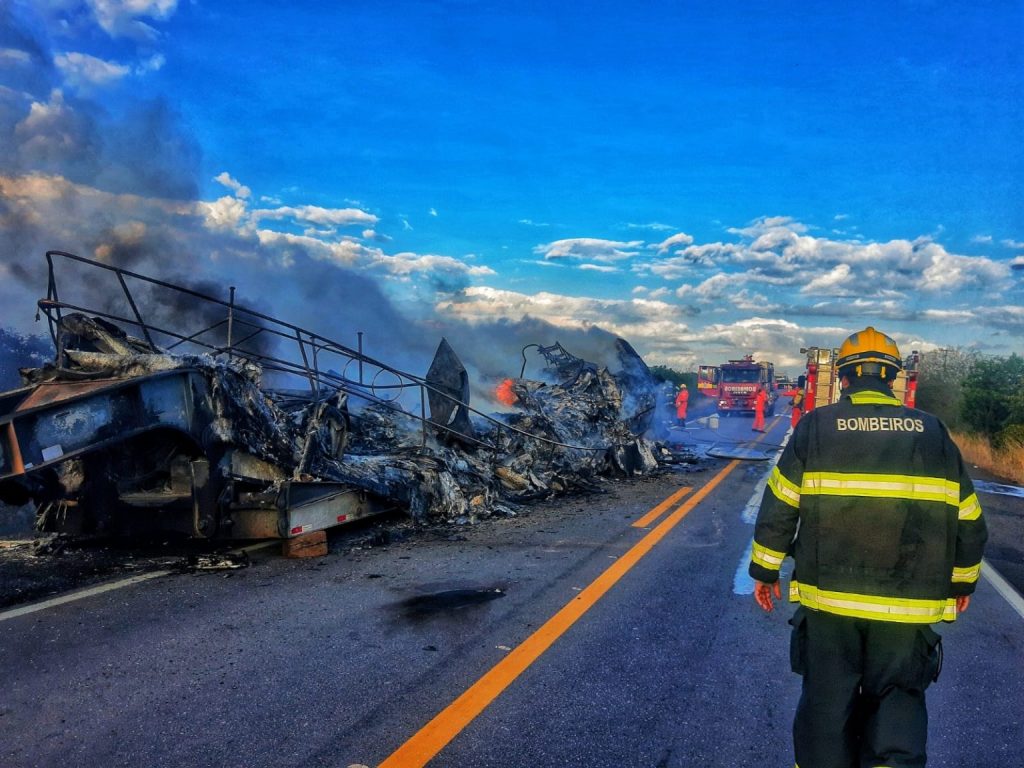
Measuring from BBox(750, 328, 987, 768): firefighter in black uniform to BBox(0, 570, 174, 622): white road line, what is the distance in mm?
4536

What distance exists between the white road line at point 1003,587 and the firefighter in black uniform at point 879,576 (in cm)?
341

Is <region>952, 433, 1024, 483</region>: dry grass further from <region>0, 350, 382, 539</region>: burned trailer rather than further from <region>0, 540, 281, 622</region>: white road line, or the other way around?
<region>0, 540, 281, 622</region>: white road line

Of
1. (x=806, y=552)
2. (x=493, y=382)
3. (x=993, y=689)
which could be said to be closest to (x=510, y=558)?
(x=993, y=689)

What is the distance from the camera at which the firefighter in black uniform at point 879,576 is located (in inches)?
93.6

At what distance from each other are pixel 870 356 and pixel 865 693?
116 centimetres

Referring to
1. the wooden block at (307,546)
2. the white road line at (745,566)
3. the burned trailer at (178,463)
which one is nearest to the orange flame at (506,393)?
the white road line at (745,566)

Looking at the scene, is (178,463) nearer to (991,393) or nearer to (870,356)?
(870,356)

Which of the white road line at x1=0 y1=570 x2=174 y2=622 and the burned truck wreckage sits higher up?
the burned truck wreckage

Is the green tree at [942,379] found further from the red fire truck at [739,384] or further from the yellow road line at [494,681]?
the yellow road line at [494,681]

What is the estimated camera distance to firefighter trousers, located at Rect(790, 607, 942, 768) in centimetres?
235

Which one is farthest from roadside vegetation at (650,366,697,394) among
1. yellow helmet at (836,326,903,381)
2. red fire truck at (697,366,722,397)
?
yellow helmet at (836,326,903,381)

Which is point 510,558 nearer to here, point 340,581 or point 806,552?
point 340,581

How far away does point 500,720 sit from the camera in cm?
324

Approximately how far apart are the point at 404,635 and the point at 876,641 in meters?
2.69
